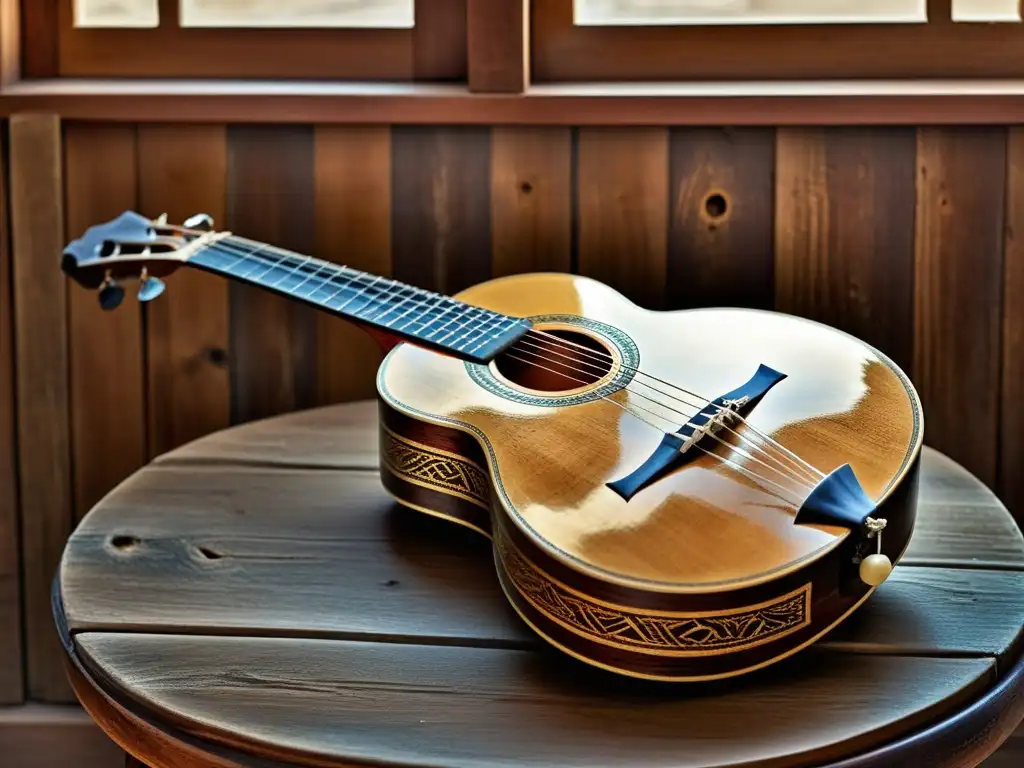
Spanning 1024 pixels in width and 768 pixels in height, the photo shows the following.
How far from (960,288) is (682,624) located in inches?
30.4

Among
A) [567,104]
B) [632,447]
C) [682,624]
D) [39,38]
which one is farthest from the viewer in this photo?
[39,38]

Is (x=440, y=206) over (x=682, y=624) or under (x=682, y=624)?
over

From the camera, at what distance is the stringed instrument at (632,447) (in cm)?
67

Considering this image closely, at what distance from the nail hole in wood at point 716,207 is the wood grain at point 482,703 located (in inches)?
26.1

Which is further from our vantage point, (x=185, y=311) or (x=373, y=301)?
(x=185, y=311)

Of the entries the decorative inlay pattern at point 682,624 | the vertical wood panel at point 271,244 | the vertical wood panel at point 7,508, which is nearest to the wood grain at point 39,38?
the vertical wood panel at point 7,508

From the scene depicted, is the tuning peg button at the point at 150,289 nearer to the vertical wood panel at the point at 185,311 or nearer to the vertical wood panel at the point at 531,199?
the vertical wood panel at the point at 185,311

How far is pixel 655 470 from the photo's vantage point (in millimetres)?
755

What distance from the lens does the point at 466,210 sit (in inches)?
50.2

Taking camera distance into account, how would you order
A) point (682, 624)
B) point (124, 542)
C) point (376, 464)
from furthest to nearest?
1. point (376, 464)
2. point (124, 542)
3. point (682, 624)

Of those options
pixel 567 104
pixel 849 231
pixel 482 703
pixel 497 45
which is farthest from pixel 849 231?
pixel 482 703

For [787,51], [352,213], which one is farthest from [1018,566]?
[352,213]

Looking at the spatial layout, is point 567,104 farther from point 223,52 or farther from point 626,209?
point 223,52

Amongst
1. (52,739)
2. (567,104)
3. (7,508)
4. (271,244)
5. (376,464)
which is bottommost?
(52,739)
